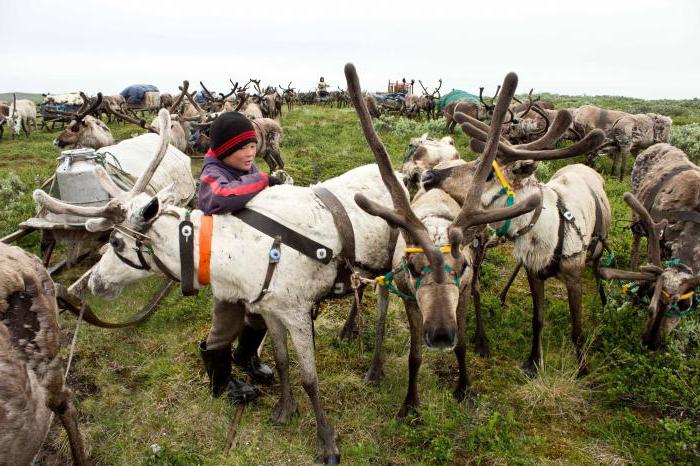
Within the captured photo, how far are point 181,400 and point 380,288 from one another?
7.19ft

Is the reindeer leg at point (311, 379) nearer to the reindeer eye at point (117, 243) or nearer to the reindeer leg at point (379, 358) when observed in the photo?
the reindeer leg at point (379, 358)

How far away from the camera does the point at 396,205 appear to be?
2.78m

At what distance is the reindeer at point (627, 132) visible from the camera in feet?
41.2

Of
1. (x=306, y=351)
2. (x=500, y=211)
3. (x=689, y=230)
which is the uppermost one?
(x=500, y=211)

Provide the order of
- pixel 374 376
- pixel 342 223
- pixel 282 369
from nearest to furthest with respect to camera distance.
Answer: pixel 342 223 → pixel 282 369 → pixel 374 376

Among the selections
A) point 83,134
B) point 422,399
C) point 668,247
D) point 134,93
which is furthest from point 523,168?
point 134,93

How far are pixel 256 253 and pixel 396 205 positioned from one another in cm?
105

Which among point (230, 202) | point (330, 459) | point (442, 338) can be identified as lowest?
point (330, 459)

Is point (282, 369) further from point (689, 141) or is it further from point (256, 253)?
point (689, 141)

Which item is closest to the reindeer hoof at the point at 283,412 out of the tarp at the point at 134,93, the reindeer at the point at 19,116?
the reindeer at the point at 19,116

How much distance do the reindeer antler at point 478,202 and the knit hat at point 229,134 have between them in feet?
6.08

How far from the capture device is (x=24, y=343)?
2463 millimetres

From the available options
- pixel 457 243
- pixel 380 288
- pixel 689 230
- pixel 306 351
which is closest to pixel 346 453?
pixel 306 351

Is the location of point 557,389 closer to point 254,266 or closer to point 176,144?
point 254,266
